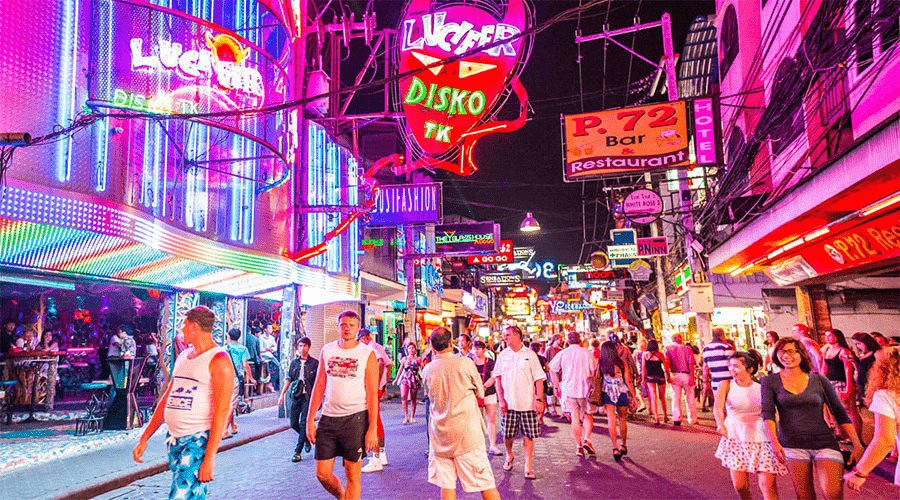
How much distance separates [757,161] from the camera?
18297 millimetres

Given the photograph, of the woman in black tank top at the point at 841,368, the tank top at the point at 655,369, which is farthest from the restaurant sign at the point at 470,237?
the woman in black tank top at the point at 841,368

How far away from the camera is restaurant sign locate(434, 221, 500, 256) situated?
26547mm

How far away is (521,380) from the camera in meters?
8.16

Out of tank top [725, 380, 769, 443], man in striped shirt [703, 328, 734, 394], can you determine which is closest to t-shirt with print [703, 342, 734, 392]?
man in striped shirt [703, 328, 734, 394]

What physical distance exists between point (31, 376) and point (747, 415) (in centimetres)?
1430

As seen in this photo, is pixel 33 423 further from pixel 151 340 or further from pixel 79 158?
pixel 79 158

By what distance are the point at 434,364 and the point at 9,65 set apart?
25.8 feet

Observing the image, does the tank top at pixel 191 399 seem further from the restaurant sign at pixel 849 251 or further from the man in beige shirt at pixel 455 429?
the restaurant sign at pixel 849 251

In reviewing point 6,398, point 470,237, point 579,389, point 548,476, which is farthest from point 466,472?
point 470,237

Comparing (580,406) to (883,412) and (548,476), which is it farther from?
(883,412)

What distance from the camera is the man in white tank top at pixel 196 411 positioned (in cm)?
430

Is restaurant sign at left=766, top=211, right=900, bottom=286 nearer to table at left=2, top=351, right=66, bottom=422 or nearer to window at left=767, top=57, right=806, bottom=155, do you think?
window at left=767, top=57, right=806, bottom=155

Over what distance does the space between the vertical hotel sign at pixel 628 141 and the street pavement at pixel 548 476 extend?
5.09 m

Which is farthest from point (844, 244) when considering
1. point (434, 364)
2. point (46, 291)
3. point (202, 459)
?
point (46, 291)
